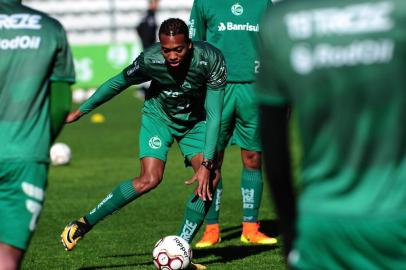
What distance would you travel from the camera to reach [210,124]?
7496mm

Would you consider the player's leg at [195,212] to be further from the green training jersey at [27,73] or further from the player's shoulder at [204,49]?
the green training jersey at [27,73]

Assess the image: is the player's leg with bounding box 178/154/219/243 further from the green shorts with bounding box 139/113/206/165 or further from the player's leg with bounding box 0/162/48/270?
the player's leg with bounding box 0/162/48/270

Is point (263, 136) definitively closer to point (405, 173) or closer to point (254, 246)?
point (405, 173)

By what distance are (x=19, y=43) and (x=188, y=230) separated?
3.70 m

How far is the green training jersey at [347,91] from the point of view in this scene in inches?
117

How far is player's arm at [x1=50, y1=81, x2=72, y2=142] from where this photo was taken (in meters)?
4.68

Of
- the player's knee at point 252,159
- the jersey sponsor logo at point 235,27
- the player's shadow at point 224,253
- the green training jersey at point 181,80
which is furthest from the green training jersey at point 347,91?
the player's knee at point 252,159

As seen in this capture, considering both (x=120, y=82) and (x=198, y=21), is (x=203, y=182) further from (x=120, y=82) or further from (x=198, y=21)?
(x=198, y=21)

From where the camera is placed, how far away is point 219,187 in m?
9.00

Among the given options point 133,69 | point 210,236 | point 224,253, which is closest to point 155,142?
point 133,69

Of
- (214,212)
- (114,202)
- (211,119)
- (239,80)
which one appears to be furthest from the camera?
(239,80)

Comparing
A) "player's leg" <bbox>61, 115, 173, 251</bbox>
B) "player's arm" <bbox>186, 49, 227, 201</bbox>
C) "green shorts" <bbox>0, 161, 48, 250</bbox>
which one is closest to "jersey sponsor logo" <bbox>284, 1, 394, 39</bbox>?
"green shorts" <bbox>0, 161, 48, 250</bbox>

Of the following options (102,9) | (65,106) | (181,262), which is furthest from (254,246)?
(102,9)

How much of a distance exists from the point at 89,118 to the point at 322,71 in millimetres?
20173
